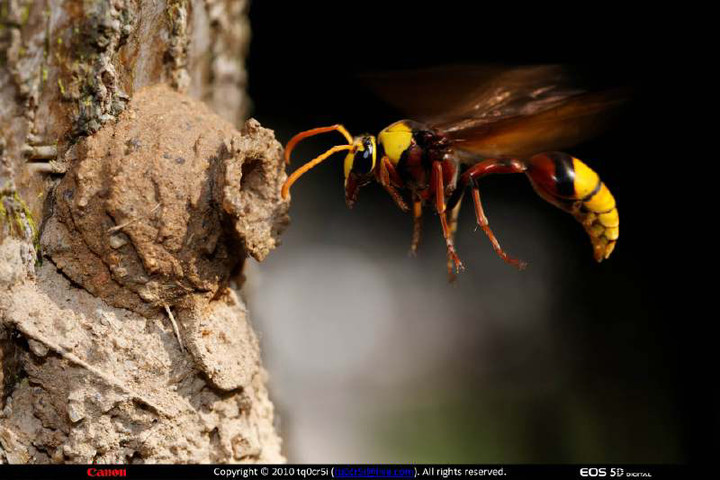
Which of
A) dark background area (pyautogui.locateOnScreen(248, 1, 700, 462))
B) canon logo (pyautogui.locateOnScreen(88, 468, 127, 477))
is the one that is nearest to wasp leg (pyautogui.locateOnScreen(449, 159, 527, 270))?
dark background area (pyautogui.locateOnScreen(248, 1, 700, 462))

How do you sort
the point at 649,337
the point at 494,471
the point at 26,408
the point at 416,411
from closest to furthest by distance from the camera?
the point at 26,408, the point at 494,471, the point at 649,337, the point at 416,411

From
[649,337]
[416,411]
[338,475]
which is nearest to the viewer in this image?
[338,475]

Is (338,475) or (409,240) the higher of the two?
(409,240)

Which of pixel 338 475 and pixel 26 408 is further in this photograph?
pixel 338 475

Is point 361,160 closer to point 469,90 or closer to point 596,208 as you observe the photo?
point 469,90

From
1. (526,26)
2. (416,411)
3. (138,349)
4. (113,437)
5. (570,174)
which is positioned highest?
(526,26)

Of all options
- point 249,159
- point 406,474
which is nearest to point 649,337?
point 406,474

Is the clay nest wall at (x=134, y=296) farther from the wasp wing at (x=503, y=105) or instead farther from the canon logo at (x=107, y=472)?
the wasp wing at (x=503, y=105)

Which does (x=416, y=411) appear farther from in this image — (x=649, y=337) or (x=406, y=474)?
(x=406, y=474)
